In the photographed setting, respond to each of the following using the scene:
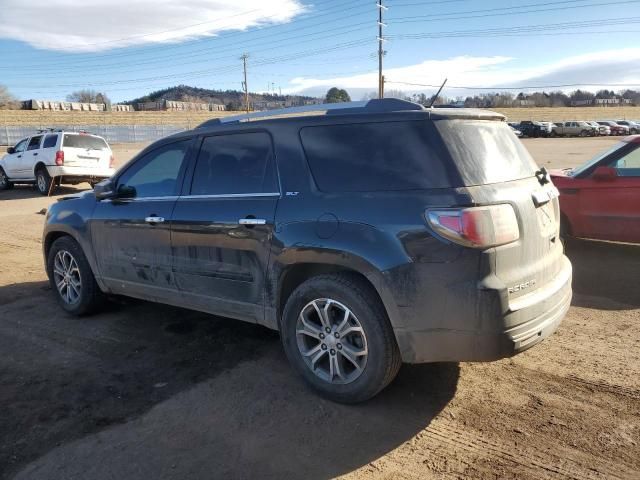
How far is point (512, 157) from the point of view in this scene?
12.1ft

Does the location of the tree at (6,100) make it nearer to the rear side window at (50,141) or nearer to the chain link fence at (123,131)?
the chain link fence at (123,131)

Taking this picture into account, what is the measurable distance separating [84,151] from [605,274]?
→ 14.6 m

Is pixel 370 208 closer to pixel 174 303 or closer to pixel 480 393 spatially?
pixel 480 393

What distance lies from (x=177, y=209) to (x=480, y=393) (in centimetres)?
268

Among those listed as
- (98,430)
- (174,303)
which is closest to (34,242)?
(174,303)

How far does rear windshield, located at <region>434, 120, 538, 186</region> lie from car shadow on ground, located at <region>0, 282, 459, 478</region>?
147cm

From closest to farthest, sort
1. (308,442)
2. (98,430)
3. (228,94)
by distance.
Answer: (308,442) → (98,430) → (228,94)

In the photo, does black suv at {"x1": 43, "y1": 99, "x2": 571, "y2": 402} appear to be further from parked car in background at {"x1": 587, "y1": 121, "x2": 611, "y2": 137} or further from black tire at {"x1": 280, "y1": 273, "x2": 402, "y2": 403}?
parked car in background at {"x1": 587, "y1": 121, "x2": 611, "y2": 137}

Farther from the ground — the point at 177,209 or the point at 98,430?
the point at 177,209

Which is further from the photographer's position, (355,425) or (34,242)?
(34,242)

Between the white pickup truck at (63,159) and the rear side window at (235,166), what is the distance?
43.4 ft

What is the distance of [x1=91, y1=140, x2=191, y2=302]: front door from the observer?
14.9 feet

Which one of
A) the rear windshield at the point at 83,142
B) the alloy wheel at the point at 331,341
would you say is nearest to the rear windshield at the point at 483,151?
the alloy wheel at the point at 331,341

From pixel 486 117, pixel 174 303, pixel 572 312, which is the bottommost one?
pixel 572 312
